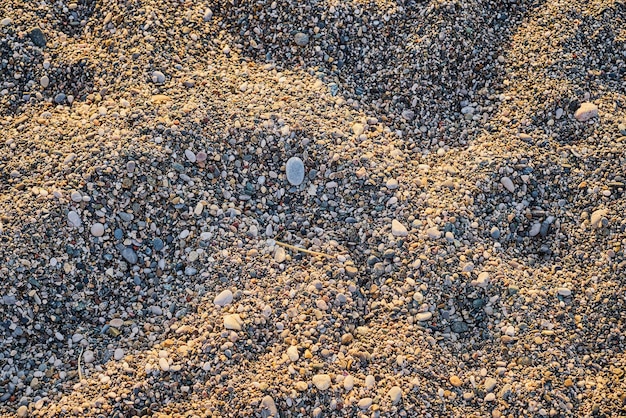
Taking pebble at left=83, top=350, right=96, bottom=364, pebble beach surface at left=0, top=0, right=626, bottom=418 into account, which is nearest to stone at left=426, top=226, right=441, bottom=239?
pebble beach surface at left=0, top=0, right=626, bottom=418

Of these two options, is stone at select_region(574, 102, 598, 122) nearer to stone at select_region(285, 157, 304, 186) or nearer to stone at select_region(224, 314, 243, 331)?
stone at select_region(285, 157, 304, 186)

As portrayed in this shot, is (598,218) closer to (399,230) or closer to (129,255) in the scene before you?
(399,230)

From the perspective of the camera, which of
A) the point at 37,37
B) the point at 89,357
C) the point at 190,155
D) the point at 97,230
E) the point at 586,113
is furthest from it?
the point at 37,37

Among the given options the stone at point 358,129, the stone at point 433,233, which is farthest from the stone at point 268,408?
the stone at point 358,129

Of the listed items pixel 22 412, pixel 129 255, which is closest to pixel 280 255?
pixel 129 255

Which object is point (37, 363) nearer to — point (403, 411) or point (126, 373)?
point (126, 373)

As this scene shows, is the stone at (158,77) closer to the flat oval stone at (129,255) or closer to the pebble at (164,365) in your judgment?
the flat oval stone at (129,255)

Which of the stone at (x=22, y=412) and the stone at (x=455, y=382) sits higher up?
the stone at (x=455, y=382)

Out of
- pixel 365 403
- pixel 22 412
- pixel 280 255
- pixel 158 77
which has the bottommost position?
pixel 22 412
